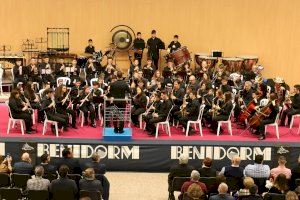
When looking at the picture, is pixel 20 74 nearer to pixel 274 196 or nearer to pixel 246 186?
pixel 246 186

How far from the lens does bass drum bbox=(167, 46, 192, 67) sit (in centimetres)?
2325

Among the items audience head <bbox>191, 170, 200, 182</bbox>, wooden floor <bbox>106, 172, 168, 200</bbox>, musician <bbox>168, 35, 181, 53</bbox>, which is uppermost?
musician <bbox>168, 35, 181, 53</bbox>

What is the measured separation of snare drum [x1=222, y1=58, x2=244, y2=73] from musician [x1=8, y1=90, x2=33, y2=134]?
32.2ft

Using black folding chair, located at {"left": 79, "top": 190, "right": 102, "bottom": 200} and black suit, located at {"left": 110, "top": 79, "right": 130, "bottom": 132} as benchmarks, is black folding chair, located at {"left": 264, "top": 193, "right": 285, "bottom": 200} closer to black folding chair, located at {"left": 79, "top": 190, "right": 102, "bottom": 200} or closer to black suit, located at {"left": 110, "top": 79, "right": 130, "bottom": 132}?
black folding chair, located at {"left": 79, "top": 190, "right": 102, "bottom": 200}

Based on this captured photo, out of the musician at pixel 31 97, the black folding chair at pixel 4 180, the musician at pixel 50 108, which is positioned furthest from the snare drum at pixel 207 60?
the black folding chair at pixel 4 180

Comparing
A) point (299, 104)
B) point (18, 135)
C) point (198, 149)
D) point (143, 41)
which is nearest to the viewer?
point (198, 149)

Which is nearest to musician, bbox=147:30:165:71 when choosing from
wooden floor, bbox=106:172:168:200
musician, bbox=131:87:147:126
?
musician, bbox=131:87:147:126

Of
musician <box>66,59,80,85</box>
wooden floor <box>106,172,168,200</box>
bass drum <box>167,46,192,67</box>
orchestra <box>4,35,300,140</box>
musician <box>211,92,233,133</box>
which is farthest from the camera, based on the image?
bass drum <box>167,46,192,67</box>

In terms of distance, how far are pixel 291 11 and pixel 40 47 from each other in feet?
34.0

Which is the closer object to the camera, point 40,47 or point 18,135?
point 18,135

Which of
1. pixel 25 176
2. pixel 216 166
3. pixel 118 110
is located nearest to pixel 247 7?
pixel 118 110

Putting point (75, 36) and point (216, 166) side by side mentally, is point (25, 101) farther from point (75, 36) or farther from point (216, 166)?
point (75, 36)

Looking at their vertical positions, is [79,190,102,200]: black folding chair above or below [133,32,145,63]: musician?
below

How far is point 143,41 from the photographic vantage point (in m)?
24.6
